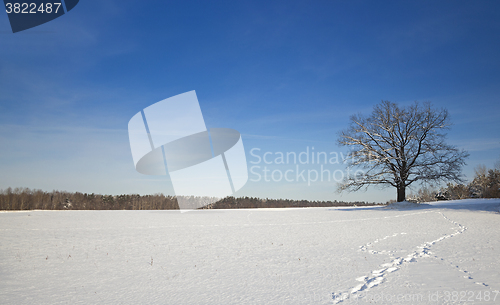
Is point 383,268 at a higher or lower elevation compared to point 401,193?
lower

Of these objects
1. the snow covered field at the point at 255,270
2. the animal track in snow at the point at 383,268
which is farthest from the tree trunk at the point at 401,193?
the animal track in snow at the point at 383,268

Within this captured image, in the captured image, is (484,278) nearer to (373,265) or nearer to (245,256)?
(373,265)

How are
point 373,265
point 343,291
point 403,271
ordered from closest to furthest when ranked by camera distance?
point 343,291
point 403,271
point 373,265

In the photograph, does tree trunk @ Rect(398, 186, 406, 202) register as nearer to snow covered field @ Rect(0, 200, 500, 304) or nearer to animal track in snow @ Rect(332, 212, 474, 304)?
snow covered field @ Rect(0, 200, 500, 304)

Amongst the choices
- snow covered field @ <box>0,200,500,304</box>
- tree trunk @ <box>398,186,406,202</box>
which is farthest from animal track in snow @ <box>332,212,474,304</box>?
tree trunk @ <box>398,186,406,202</box>

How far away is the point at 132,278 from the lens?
20.7ft

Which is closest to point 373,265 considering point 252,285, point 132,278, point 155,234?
point 252,285

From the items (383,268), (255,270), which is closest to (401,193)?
(383,268)

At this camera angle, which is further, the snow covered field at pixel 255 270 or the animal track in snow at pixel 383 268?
the animal track in snow at pixel 383 268

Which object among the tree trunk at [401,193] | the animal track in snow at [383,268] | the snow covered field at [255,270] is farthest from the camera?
the tree trunk at [401,193]

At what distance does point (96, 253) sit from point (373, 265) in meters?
7.88

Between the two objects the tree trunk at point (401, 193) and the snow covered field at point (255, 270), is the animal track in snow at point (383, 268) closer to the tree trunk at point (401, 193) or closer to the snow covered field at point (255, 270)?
the snow covered field at point (255, 270)

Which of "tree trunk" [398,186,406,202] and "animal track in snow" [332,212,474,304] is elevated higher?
"tree trunk" [398,186,406,202]

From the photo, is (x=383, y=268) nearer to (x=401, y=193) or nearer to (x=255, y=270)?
(x=255, y=270)
